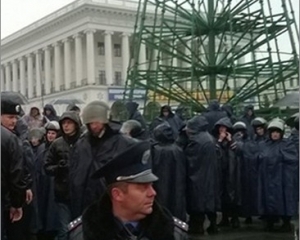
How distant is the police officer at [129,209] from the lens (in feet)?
7.72

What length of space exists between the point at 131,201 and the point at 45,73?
64.3 metres

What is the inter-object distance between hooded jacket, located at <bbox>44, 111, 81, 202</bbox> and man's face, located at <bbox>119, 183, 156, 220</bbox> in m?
3.59

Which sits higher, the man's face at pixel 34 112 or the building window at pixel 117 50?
the building window at pixel 117 50

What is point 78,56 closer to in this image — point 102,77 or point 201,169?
point 102,77

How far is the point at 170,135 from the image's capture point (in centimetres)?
697

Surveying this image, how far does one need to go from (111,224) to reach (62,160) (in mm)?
3660

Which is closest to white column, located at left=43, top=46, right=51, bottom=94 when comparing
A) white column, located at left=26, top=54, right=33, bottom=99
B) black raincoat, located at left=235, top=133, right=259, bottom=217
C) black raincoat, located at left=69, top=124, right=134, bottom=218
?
white column, located at left=26, top=54, right=33, bottom=99

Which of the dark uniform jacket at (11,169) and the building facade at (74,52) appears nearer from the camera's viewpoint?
the dark uniform jacket at (11,169)

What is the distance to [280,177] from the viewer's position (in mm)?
7590

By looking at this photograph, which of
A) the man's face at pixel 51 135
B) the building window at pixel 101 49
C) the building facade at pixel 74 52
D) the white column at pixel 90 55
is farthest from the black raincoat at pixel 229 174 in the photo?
the building window at pixel 101 49

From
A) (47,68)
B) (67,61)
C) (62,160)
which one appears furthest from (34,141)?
(47,68)

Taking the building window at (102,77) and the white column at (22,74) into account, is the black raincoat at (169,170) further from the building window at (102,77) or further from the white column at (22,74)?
the white column at (22,74)

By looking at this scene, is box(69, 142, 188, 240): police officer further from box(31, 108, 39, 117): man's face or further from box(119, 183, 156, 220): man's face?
box(31, 108, 39, 117): man's face

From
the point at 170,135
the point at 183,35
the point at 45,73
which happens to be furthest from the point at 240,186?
the point at 45,73
